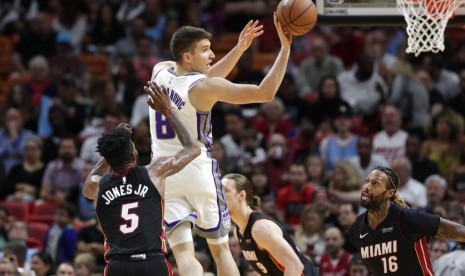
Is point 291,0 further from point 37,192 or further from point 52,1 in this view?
point 52,1

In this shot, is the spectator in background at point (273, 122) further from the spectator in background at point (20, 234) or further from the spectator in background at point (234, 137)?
the spectator in background at point (20, 234)

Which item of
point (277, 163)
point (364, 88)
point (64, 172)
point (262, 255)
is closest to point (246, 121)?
point (277, 163)

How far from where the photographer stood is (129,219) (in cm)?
770

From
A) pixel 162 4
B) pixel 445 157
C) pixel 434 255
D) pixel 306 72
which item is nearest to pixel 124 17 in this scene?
pixel 162 4

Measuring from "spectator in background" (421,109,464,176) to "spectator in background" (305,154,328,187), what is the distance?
53.7 inches

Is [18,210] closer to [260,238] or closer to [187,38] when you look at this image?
[260,238]

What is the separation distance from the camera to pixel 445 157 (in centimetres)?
1416

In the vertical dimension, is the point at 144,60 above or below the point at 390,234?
above

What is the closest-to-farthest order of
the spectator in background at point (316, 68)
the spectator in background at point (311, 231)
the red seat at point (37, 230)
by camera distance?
the spectator in background at point (311, 231) < the red seat at point (37, 230) < the spectator in background at point (316, 68)

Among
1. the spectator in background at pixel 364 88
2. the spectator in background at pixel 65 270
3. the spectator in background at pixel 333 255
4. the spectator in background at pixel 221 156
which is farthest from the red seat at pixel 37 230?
the spectator in background at pixel 364 88

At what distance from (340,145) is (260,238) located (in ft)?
18.5

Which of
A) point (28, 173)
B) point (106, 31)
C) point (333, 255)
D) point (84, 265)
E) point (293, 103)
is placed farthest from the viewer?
point (106, 31)

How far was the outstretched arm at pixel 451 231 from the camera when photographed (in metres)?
8.10

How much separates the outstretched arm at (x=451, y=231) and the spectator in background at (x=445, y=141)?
19.2 ft
